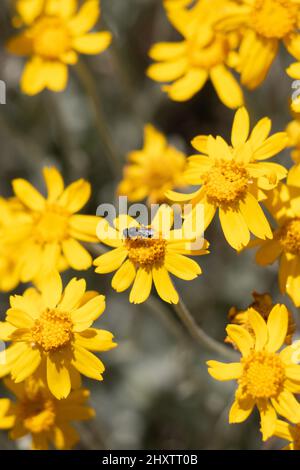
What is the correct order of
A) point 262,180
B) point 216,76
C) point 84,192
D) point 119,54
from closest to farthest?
point 262,180 < point 84,192 < point 216,76 < point 119,54

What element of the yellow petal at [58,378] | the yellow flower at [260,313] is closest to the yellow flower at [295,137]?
the yellow flower at [260,313]

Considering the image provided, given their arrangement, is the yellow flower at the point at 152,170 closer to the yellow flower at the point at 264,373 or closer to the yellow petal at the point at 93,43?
the yellow petal at the point at 93,43

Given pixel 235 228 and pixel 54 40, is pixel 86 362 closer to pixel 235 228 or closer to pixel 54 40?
pixel 235 228

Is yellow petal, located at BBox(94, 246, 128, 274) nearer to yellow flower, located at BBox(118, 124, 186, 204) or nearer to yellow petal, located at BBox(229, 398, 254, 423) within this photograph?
yellow petal, located at BBox(229, 398, 254, 423)

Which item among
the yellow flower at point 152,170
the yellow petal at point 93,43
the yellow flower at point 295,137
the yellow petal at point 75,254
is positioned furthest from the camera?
the yellow flower at point 152,170

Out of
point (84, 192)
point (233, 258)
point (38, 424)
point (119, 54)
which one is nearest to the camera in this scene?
point (38, 424)

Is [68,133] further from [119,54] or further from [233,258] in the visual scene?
[233,258]

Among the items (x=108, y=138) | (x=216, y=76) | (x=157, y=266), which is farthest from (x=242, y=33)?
(x=157, y=266)

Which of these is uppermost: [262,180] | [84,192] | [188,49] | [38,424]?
[188,49]
